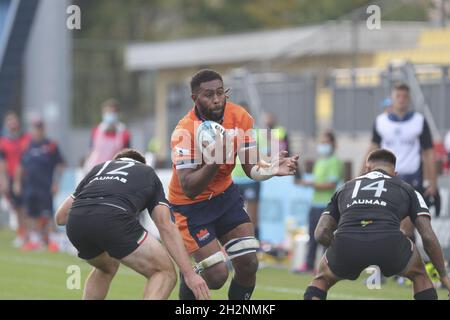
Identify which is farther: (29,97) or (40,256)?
(29,97)

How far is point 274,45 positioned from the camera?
33.4 m

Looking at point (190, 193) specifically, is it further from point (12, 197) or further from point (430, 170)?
point (12, 197)

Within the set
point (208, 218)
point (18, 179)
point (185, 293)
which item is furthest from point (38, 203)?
point (185, 293)

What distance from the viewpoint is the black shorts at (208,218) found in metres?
10.4

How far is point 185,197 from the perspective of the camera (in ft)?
34.1

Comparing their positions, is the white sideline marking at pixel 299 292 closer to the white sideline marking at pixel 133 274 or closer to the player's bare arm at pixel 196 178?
the white sideline marking at pixel 133 274

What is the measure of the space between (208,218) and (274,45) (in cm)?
2336

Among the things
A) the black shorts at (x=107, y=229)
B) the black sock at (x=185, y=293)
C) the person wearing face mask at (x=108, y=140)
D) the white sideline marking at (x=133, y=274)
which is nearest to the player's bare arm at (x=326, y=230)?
the black sock at (x=185, y=293)

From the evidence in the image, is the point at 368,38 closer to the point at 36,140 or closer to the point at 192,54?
the point at 192,54

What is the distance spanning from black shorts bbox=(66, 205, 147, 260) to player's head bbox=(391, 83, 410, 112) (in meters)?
5.69
